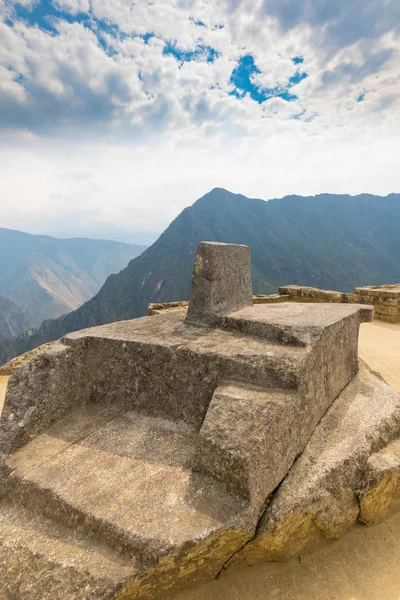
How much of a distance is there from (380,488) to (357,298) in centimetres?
1035

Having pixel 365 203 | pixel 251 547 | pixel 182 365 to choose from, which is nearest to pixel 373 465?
pixel 251 547

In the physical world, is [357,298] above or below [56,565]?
above

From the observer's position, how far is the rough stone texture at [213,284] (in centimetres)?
426

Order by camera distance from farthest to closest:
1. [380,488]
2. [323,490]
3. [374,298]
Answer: [374,298], [380,488], [323,490]

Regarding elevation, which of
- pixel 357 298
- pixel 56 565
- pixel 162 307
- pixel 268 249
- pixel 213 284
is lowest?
pixel 162 307

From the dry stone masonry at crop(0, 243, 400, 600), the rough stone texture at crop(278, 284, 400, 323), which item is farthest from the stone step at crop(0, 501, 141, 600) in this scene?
the rough stone texture at crop(278, 284, 400, 323)

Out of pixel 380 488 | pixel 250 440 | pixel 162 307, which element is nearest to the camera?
pixel 250 440

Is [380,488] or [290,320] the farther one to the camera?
[290,320]

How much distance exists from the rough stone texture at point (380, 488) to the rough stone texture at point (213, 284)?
7.69 feet

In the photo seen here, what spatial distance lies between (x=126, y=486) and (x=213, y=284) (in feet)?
8.30

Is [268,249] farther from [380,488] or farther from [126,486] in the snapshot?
[126,486]

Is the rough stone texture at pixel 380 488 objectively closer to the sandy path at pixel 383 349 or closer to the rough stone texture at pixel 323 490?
the rough stone texture at pixel 323 490

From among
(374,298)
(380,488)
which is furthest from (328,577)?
(374,298)

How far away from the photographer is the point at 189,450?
308cm
